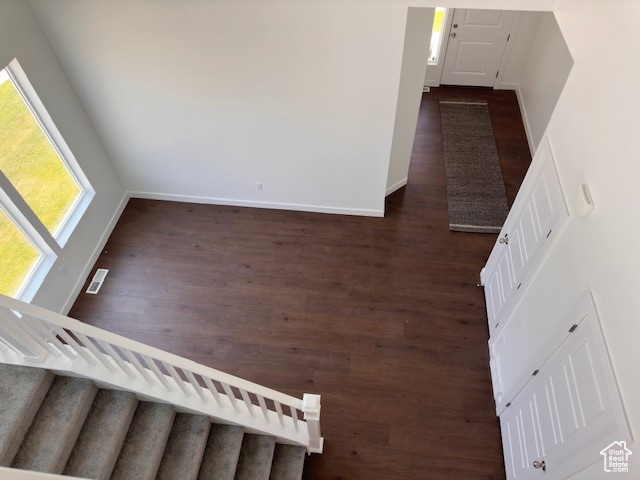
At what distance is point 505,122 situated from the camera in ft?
21.2

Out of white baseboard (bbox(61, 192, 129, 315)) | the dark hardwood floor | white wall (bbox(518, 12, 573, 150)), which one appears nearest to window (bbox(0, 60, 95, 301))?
white baseboard (bbox(61, 192, 129, 315))

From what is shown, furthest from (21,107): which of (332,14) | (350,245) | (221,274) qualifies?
(350,245)

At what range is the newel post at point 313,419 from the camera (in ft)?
9.66

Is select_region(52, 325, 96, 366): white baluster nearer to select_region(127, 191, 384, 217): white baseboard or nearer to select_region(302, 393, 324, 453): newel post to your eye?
select_region(302, 393, 324, 453): newel post

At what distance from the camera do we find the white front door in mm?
6168

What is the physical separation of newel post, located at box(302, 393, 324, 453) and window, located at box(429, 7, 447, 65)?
511 cm

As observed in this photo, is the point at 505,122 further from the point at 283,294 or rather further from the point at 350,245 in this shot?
the point at 283,294

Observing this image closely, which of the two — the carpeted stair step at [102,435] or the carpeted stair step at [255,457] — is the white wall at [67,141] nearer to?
the carpeted stair step at [102,435]

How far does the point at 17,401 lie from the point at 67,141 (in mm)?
2671

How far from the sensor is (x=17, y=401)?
280 cm

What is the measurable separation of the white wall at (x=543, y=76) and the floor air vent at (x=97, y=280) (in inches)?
212

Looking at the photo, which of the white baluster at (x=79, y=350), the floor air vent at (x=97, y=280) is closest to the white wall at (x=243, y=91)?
the floor air vent at (x=97, y=280)

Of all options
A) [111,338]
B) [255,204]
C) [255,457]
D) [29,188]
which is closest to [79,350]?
[111,338]

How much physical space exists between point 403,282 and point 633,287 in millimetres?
2723
